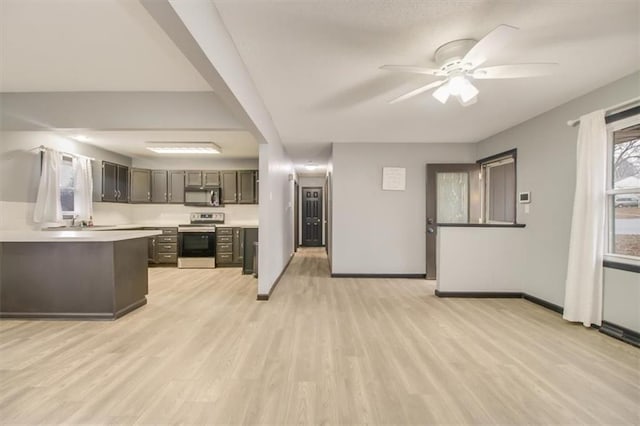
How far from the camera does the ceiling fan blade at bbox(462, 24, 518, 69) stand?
5.63ft

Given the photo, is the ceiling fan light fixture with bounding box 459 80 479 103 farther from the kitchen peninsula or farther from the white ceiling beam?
the kitchen peninsula

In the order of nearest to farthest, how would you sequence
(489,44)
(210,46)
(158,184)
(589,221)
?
(210,46) < (489,44) < (589,221) < (158,184)

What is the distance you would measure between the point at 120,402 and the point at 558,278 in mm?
4551

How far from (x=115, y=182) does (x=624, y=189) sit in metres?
7.82

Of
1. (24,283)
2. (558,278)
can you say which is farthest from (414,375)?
(24,283)

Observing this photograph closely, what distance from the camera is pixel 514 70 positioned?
7.36 feet

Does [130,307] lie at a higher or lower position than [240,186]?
lower

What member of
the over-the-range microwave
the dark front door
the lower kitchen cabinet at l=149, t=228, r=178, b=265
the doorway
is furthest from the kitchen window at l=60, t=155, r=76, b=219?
the dark front door

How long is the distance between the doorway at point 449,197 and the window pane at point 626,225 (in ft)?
7.44

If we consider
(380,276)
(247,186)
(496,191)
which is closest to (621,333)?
(380,276)

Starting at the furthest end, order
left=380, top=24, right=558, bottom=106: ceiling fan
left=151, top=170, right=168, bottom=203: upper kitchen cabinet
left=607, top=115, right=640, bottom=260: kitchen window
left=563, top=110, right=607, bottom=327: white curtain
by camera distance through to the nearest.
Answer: left=151, top=170, right=168, bottom=203: upper kitchen cabinet
left=563, top=110, right=607, bottom=327: white curtain
left=607, top=115, right=640, bottom=260: kitchen window
left=380, top=24, right=558, bottom=106: ceiling fan

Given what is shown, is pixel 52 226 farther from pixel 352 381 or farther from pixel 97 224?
pixel 352 381

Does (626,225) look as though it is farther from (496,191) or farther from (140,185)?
(140,185)

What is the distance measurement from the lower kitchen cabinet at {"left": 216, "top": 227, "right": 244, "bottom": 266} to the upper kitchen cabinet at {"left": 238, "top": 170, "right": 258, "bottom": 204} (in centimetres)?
81
